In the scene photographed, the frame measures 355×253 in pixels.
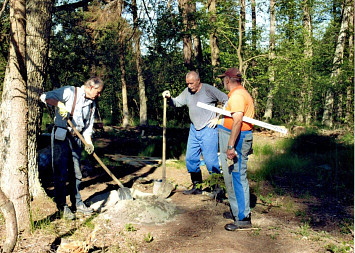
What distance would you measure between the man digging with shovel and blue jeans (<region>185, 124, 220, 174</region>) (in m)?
1.72

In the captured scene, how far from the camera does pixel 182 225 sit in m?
4.71

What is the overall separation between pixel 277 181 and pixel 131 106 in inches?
607

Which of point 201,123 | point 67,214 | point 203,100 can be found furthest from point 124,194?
point 203,100

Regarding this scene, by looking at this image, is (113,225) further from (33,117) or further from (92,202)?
(33,117)

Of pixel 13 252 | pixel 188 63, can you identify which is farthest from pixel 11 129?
pixel 188 63

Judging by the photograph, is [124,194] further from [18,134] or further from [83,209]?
[18,134]

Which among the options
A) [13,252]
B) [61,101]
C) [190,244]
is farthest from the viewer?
[61,101]

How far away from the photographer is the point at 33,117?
5.12 meters

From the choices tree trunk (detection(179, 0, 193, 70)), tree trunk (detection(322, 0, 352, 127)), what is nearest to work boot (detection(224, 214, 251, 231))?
tree trunk (detection(179, 0, 193, 70))

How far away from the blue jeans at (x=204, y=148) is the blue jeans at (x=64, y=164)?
186cm

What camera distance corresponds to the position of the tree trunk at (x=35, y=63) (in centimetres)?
498

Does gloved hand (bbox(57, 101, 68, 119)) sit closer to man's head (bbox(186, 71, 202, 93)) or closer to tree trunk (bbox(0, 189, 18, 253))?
tree trunk (bbox(0, 189, 18, 253))

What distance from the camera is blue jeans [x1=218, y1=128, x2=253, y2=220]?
14.0 feet

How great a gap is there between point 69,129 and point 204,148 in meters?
2.13
